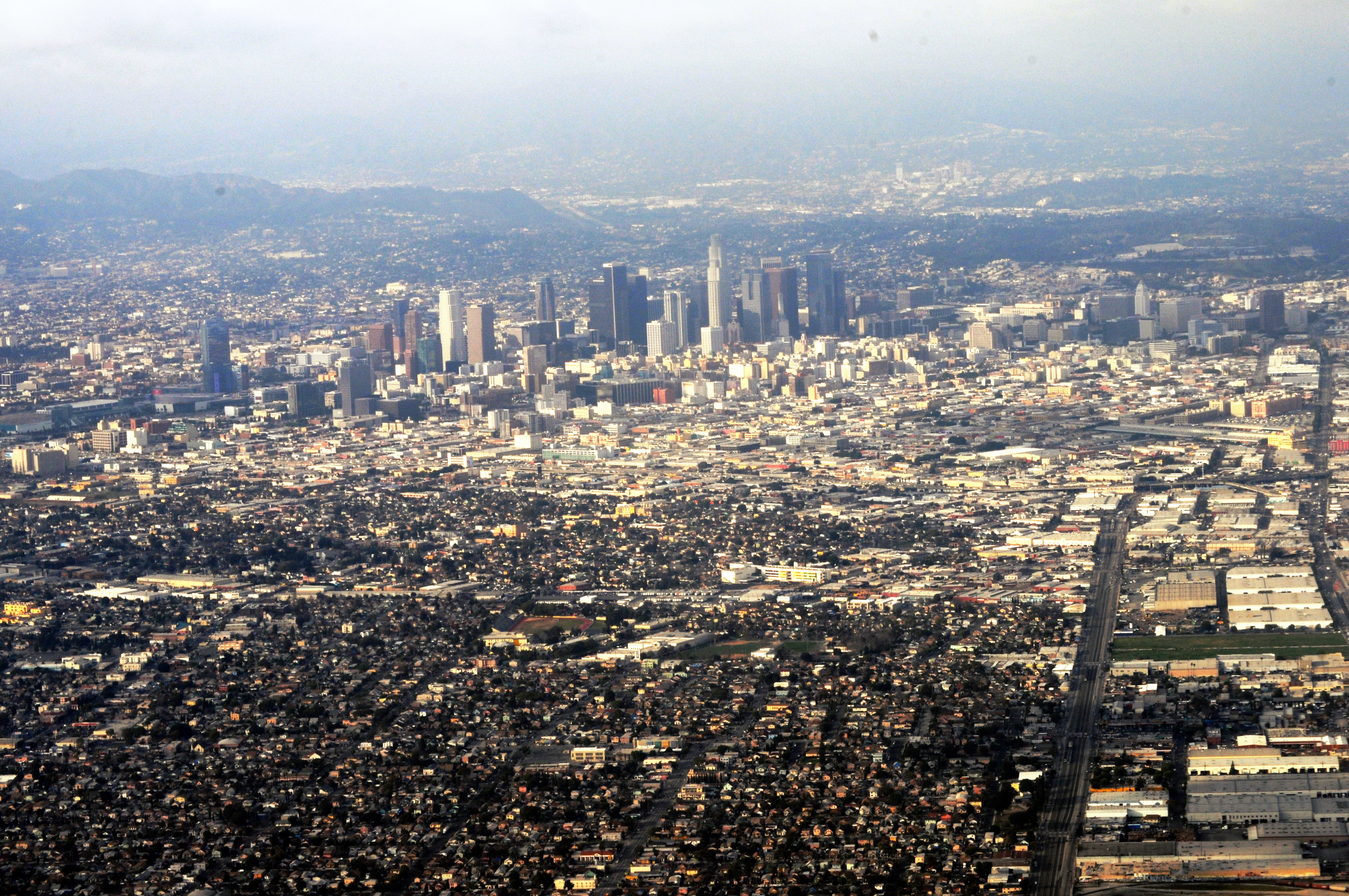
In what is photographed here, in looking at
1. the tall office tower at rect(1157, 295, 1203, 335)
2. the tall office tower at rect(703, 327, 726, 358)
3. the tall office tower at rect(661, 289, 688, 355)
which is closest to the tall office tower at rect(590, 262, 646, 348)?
the tall office tower at rect(661, 289, 688, 355)

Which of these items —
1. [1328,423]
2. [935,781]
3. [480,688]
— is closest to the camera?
[935,781]

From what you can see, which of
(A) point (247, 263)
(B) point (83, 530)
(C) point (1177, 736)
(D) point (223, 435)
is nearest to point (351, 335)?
(D) point (223, 435)

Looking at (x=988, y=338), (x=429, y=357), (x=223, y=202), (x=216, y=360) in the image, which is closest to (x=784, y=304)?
(x=988, y=338)

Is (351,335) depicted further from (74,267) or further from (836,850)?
(836,850)

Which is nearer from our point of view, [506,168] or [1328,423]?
[1328,423]

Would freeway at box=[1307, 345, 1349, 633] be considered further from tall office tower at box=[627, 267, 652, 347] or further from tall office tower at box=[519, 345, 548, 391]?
tall office tower at box=[627, 267, 652, 347]
